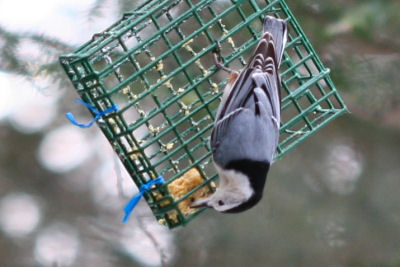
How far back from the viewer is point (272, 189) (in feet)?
15.2

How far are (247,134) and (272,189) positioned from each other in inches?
73.3

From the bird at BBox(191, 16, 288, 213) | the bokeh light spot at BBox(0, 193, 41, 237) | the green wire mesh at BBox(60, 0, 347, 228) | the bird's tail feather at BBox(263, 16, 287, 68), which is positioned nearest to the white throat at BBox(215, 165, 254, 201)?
the bird at BBox(191, 16, 288, 213)

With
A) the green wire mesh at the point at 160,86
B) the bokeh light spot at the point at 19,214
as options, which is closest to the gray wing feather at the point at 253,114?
the green wire mesh at the point at 160,86

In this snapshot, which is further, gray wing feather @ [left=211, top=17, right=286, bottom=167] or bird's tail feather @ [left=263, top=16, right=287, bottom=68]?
bird's tail feather @ [left=263, top=16, right=287, bottom=68]

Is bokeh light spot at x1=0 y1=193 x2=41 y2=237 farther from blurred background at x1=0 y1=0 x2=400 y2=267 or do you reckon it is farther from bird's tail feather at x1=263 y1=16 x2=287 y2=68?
bird's tail feather at x1=263 y1=16 x2=287 y2=68

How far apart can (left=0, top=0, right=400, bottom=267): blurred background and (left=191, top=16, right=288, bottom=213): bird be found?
709 mm

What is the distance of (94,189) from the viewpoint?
5.64 meters

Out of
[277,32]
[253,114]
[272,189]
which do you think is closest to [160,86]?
[253,114]

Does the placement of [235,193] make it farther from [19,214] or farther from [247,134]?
[19,214]

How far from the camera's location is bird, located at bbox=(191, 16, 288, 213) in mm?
2791

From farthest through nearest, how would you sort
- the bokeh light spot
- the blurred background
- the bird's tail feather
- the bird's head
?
the bokeh light spot, the blurred background, the bird's tail feather, the bird's head

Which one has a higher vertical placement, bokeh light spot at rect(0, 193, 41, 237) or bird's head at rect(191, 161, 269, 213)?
bokeh light spot at rect(0, 193, 41, 237)

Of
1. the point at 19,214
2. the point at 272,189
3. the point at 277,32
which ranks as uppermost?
the point at 277,32

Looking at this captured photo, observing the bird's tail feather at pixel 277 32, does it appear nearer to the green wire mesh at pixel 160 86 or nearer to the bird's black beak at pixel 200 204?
the green wire mesh at pixel 160 86
